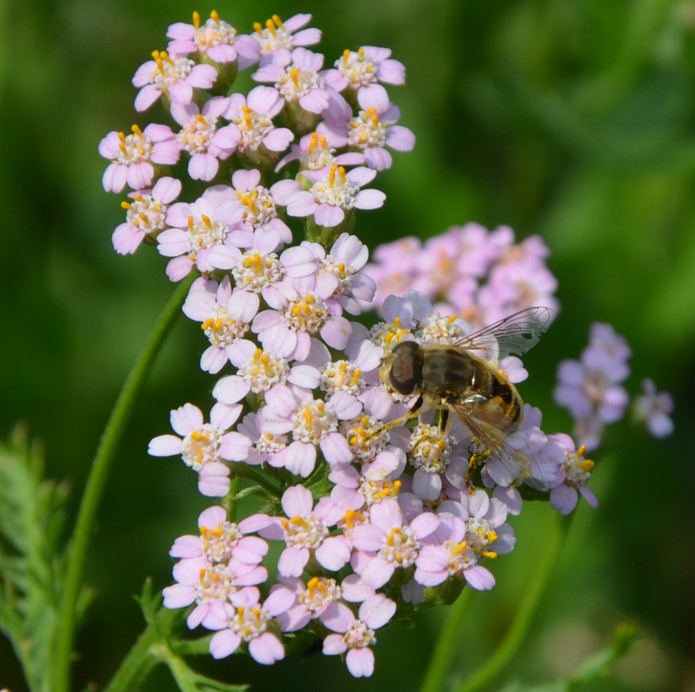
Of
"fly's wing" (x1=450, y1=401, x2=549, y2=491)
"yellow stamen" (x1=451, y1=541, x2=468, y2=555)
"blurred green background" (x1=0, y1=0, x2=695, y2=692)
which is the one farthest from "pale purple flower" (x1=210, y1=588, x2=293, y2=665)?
"blurred green background" (x1=0, y1=0, x2=695, y2=692)

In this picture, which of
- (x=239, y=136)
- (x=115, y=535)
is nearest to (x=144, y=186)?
(x=239, y=136)

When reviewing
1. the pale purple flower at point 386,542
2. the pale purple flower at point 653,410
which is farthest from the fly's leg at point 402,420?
the pale purple flower at point 653,410

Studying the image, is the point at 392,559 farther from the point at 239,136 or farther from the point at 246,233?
the point at 239,136

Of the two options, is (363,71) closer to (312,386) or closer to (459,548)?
(312,386)

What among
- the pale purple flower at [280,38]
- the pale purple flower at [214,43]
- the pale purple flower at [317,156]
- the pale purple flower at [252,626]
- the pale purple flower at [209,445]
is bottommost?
the pale purple flower at [252,626]

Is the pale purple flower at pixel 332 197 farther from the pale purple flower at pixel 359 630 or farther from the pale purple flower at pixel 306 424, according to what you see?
the pale purple flower at pixel 359 630

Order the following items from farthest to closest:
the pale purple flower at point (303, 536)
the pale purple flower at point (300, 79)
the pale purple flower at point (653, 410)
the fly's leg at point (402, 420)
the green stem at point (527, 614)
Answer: the pale purple flower at point (653, 410), the green stem at point (527, 614), the pale purple flower at point (300, 79), the fly's leg at point (402, 420), the pale purple flower at point (303, 536)

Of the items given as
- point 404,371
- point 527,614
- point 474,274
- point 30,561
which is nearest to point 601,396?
point 474,274
